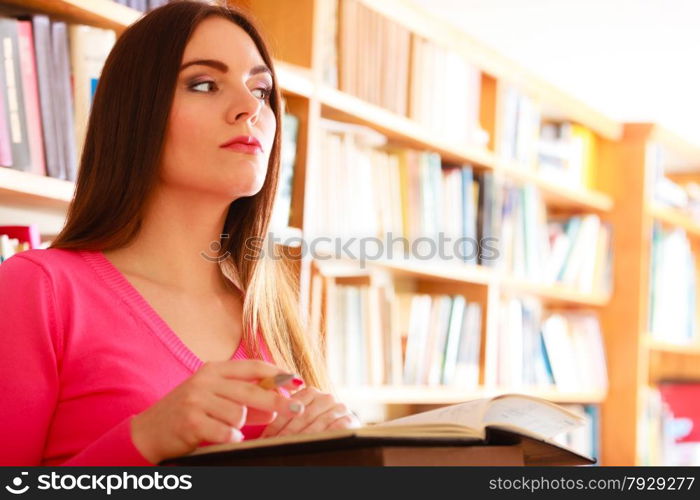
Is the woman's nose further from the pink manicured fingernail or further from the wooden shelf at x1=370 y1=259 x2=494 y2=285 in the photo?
the wooden shelf at x1=370 y1=259 x2=494 y2=285

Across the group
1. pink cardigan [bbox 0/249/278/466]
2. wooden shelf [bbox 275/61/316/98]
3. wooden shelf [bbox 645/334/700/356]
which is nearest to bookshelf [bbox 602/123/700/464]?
wooden shelf [bbox 645/334/700/356]

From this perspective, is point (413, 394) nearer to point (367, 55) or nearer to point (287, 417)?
point (367, 55)

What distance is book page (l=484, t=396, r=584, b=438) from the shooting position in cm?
92

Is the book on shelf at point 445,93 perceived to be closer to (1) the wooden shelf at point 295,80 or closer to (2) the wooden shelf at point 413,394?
(1) the wooden shelf at point 295,80

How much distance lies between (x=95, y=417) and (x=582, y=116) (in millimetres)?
2772

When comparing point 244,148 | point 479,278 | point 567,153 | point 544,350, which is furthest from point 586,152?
point 244,148

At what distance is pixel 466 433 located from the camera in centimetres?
83

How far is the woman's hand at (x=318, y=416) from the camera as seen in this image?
989mm

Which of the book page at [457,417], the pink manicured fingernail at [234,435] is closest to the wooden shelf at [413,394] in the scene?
the book page at [457,417]

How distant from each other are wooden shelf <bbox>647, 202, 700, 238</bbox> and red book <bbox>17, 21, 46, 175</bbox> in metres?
2.66

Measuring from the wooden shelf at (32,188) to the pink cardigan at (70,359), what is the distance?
48cm

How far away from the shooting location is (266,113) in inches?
51.3

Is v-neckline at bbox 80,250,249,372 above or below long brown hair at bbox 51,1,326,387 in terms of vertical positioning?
below

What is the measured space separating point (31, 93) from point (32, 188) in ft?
0.57
